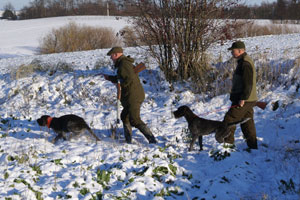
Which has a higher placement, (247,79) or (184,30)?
(184,30)

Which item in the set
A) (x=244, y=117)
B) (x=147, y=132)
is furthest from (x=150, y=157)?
(x=244, y=117)

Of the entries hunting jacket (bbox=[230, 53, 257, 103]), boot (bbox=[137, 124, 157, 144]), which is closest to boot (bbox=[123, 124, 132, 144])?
boot (bbox=[137, 124, 157, 144])

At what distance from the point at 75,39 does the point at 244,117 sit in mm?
18113

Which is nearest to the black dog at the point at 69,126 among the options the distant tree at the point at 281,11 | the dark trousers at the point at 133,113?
the dark trousers at the point at 133,113

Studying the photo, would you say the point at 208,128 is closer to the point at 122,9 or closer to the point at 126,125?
the point at 126,125

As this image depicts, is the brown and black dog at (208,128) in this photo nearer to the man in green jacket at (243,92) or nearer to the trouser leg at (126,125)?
the man in green jacket at (243,92)

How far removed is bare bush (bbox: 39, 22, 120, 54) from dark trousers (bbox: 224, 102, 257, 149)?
17527 millimetres

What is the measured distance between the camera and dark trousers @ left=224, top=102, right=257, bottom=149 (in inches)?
205

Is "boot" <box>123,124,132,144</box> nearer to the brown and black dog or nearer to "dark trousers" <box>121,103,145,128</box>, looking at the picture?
"dark trousers" <box>121,103,145,128</box>

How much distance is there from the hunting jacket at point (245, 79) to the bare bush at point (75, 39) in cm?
1759

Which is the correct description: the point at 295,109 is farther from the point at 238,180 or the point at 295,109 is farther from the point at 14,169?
the point at 14,169

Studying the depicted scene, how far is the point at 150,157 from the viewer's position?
504 centimetres

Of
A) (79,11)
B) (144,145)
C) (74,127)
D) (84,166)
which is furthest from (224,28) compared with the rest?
(79,11)

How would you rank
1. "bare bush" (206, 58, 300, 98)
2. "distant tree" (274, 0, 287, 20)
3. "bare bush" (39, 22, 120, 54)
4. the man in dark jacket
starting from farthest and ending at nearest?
"distant tree" (274, 0, 287, 20) < "bare bush" (39, 22, 120, 54) < "bare bush" (206, 58, 300, 98) < the man in dark jacket
